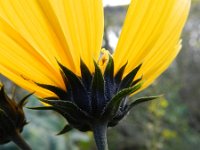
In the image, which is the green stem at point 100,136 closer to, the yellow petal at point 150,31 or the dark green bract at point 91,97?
the dark green bract at point 91,97

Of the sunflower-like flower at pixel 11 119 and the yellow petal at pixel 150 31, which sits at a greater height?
the yellow petal at pixel 150 31

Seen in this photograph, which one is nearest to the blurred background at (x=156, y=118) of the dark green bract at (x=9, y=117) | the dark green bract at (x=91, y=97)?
the dark green bract at (x=9, y=117)

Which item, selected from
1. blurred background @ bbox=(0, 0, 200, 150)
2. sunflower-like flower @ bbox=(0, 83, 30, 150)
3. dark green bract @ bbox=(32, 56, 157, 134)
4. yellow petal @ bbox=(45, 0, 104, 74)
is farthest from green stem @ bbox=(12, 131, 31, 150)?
blurred background @ bbox=(0, 0, 200, 150)

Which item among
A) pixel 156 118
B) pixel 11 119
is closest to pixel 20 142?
pixel 11 119

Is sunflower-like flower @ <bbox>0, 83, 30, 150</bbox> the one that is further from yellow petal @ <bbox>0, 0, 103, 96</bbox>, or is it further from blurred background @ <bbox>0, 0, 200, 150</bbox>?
blurred background @ <bbox>0, 0, 200, 150</bbox>

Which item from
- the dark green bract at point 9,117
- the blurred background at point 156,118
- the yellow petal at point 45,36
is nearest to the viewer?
the yellow petal at point 45,36

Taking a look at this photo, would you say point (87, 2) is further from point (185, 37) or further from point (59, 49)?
point (185, 37)

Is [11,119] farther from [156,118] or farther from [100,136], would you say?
[156,118]
